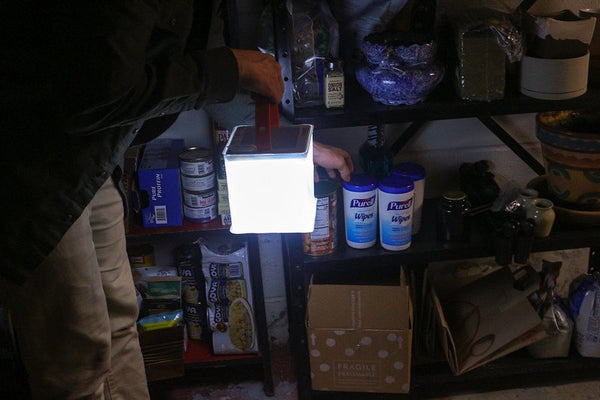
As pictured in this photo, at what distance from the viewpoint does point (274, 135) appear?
125cm

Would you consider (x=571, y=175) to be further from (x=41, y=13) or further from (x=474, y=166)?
(x=41, y=13)

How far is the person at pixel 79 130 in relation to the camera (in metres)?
1.19

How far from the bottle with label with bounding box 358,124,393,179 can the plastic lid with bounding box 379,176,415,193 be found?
13cm

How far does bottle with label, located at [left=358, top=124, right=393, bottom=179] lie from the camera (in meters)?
2.18

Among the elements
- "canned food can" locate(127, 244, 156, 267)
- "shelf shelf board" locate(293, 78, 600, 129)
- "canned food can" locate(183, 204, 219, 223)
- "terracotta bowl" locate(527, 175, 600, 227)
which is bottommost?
"canned food can" locate(127, 244, 156, 267)

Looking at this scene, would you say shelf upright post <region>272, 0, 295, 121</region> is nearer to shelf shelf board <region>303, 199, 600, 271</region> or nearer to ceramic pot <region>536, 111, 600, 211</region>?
shelf shelf board <region>303, 199, 600, 271</region>

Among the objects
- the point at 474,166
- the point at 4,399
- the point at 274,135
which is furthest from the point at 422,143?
the point at 4,399

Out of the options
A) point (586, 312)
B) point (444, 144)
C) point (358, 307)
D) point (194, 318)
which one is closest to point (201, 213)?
point (194, 318)

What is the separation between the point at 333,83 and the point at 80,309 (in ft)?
2.84

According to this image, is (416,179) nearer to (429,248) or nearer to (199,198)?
(429,248)

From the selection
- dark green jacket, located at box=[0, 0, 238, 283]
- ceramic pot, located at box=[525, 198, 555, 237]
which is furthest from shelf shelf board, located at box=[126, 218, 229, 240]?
ceramic pot, located at box=[525, 198, 555, 237]

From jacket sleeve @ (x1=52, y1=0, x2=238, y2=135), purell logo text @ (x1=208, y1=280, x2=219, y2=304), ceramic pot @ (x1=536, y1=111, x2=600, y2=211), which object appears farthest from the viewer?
purell logo text @ (x1=208, y1=280, x2=219, y2=304)

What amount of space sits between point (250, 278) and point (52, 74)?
48.2 inches

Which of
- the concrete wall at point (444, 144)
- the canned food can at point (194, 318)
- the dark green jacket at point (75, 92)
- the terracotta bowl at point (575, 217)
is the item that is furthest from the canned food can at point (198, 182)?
the terracotta bowl at point (575, 217)
